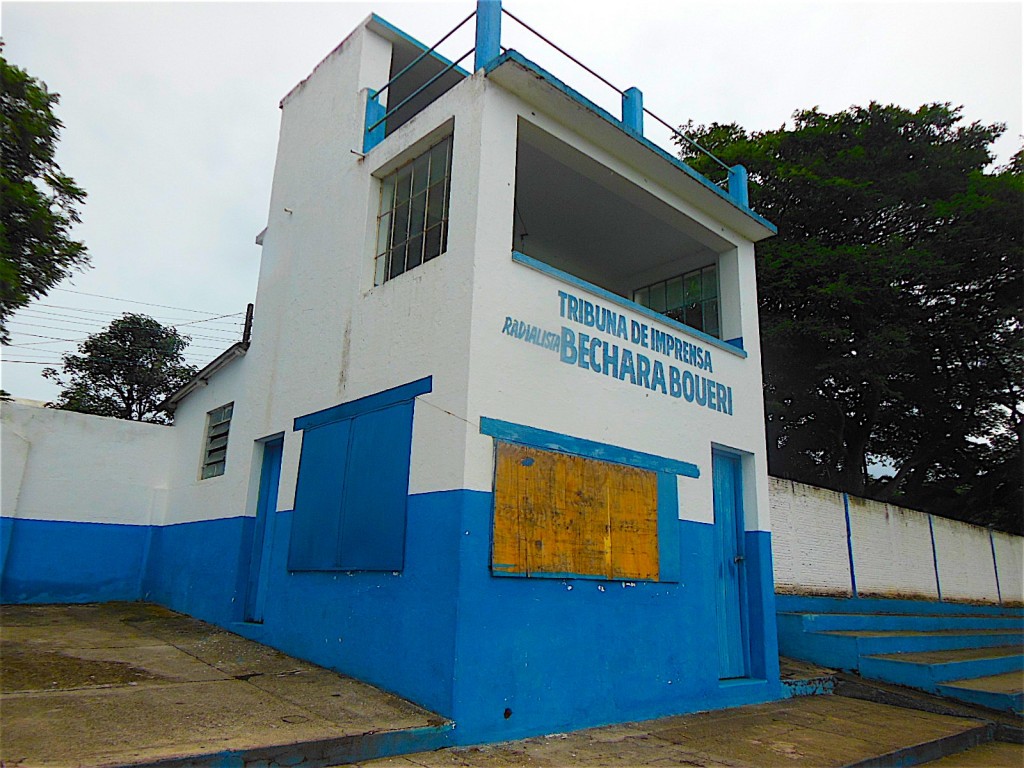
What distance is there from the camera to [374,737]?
185 inches

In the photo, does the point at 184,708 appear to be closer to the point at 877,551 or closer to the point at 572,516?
the point at 572,516

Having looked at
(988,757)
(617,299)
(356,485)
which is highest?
(617,299)

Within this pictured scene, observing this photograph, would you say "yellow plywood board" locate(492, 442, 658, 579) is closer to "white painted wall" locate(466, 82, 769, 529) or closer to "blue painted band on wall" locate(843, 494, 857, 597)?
"white painted wall" locate(466, 82, 769, 529)

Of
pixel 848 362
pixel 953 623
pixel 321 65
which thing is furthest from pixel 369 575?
pixel 848 362

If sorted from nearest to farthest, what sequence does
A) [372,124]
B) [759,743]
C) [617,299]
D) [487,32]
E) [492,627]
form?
[492,627]
[759,743]
[487,32]
[617,299]
[372,124]

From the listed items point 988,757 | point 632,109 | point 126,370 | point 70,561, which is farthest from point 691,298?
point 126,370

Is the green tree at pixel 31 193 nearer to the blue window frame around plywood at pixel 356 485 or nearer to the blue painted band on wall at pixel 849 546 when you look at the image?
the blue window frame around plywood at pixel 356 485

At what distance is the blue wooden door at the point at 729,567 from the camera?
318 inches

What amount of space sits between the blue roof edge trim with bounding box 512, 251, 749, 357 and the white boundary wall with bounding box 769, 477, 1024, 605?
2.99 metres

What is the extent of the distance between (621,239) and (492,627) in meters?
6.12

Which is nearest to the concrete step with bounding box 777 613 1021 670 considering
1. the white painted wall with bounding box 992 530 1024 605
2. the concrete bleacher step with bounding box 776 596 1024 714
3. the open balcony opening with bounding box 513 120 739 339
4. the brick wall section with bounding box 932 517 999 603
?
the concrete bleacher step with bounding box 776 596 1024 714

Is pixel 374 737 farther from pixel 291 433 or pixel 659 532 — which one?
pixel 291 433

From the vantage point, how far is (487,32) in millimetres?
6867

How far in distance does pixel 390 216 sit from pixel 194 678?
484 cm
